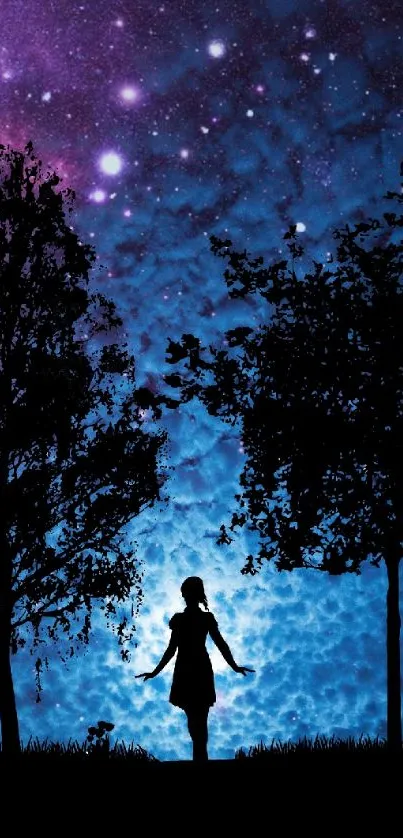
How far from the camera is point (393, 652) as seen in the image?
14.4 meters

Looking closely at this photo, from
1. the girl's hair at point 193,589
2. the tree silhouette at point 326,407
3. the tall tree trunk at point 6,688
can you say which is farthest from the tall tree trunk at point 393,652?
the tall tree trunk at point 6,688

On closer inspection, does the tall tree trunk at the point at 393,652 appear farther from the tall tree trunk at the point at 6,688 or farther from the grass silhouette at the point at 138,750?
the tall tree trunk at the point at 6,688

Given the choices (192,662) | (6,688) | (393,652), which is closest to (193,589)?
(192,662)

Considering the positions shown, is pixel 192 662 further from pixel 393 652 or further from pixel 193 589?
pixel 393 652

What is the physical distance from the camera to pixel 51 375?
15.7 meters

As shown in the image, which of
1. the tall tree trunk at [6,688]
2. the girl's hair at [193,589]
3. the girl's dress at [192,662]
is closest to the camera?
the girl's dress at [192,662]

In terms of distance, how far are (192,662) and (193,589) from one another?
2.68ft

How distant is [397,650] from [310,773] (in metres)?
5.54

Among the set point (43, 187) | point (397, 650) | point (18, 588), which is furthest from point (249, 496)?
point (43, 187)

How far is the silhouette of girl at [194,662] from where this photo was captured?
9055 mm

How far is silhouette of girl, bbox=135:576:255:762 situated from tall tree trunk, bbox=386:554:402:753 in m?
5.68

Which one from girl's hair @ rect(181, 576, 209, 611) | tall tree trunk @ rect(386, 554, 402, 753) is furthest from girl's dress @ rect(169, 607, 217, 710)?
tall tree trunk @ rect(386, 554, 402, 753)

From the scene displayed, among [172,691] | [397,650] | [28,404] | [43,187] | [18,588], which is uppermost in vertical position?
[43,187]

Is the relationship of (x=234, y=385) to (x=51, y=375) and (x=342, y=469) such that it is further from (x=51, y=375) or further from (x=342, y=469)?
(x=51, y=375)
